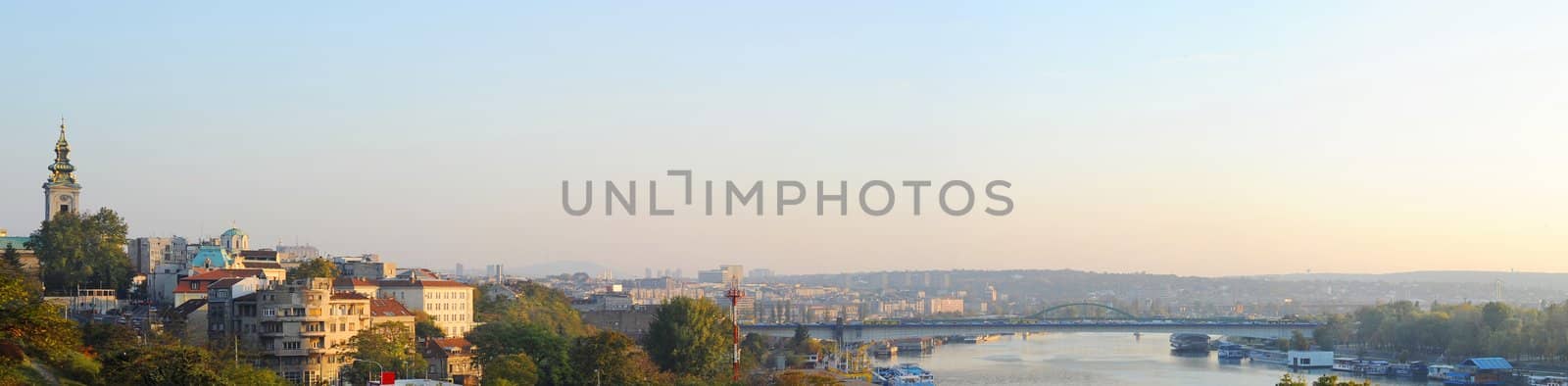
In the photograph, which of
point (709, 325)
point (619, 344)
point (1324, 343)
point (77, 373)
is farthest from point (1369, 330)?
point (77, 373)

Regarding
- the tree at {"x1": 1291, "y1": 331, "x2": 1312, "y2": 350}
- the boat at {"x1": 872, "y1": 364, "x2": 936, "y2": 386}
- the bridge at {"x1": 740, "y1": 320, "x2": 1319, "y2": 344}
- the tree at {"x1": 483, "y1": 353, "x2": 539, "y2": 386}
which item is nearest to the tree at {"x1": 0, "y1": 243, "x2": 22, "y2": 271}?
the tree at {"x1": 483, "y1": 353, "x2": 539, "y2": 386}

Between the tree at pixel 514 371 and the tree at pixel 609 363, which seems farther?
the tree at pixel 609 363

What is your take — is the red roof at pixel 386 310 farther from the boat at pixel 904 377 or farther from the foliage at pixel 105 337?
the boat at pixel 904 377

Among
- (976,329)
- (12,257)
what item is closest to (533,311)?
(12,257)

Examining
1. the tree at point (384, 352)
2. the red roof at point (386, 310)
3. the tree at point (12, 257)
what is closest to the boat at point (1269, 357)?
the red roof at point (386, 310)

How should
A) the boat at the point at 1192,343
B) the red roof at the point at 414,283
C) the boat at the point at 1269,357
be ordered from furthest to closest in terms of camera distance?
the boat at the point at 1192,343 → the boat at the point at 1269,357 → the red roof at the point at 414,283

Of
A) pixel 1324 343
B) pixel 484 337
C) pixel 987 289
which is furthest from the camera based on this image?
pixel 987 289

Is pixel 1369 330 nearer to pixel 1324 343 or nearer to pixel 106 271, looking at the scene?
pixel 1324 343
